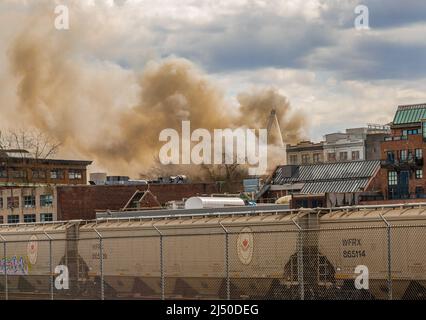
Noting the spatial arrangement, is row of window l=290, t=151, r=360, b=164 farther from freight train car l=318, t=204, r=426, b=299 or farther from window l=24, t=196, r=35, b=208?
freight train car l=318, t=204, r=426, b=299

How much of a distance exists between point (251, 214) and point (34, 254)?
1069 cm

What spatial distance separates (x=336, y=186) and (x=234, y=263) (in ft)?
179

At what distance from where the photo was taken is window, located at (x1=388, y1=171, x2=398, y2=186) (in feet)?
271

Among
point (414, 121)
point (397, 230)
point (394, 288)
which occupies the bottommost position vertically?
point (394, 288)

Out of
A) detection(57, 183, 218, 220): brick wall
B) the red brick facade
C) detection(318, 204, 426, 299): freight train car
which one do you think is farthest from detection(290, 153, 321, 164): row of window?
detection(318, 204, 426, 299): freight train car

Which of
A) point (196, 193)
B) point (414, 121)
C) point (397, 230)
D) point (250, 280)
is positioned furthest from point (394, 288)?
point (414, 121)

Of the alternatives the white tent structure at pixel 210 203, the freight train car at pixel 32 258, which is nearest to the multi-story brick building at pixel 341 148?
the white tent structure at pixel 210 203

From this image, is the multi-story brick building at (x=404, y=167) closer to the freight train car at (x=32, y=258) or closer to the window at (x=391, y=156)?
the window at (x=391, y=156)

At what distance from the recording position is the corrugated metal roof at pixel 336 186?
3314 inches

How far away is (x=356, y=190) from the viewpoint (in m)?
83.6

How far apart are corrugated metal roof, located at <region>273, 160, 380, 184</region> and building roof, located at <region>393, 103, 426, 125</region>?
24.2 m

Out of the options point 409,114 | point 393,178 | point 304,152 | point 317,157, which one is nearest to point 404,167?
point 393,178
